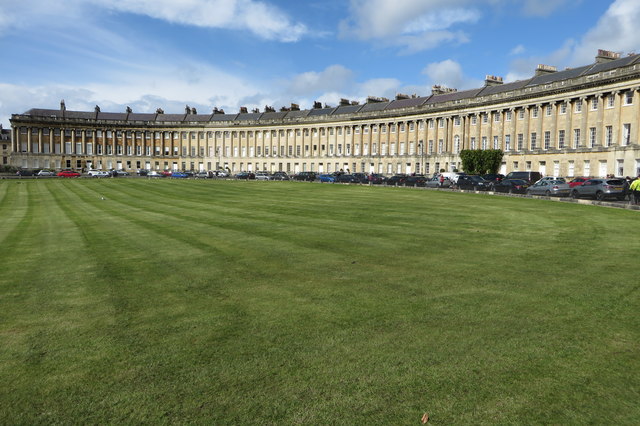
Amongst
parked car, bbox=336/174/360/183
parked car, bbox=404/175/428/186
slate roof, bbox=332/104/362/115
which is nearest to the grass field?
parked car, bbox=404/175/428/186

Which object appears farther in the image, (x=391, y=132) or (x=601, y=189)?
(x=391, y=132)

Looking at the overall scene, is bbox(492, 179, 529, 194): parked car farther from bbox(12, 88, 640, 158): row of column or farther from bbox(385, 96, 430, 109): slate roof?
bbox(385, 96, 430, 109): slate roof

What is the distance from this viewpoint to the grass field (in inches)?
183

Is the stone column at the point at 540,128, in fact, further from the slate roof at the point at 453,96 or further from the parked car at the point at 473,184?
the parked car at the point at 473,184

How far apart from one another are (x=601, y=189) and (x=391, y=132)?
65070mm

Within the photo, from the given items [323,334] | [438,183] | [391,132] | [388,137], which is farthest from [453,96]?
[323,334]

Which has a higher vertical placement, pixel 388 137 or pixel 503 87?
pixel 503 87

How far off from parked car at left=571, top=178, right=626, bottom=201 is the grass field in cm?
2297

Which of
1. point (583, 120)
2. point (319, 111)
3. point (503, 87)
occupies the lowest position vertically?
point (583, 120)

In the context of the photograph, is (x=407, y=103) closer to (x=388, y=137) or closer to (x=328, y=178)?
(x=388, y=137)

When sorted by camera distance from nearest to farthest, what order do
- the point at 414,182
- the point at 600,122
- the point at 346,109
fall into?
the point at 414,182 < the point at 600,122 < the point at 346,109

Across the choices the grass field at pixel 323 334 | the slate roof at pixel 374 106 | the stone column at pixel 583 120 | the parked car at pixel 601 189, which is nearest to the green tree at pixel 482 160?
the stone column at pixel 583 120

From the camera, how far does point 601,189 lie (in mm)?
33031

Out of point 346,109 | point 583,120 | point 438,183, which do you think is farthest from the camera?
point 346,109
